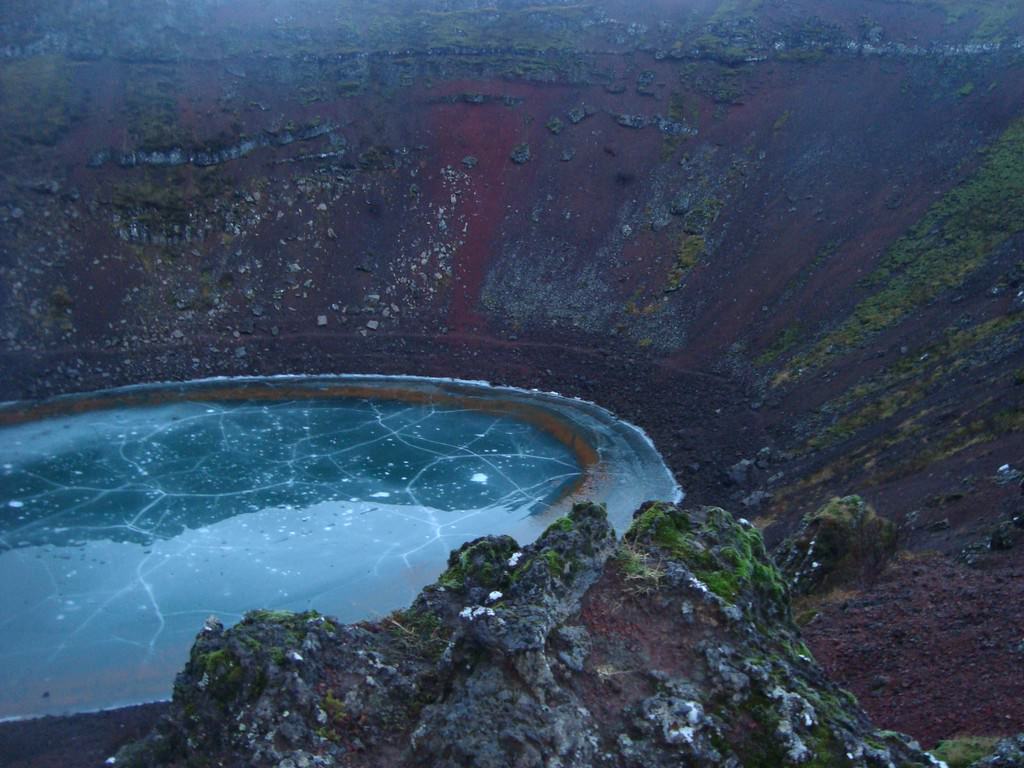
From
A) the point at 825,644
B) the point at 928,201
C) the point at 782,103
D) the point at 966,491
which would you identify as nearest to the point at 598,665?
the point at 825,644

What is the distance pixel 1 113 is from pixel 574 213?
2787 cm

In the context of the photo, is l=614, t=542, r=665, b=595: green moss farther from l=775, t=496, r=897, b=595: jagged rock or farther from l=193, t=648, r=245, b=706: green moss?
l=775, t=496, r=897, b=595: jagged rock

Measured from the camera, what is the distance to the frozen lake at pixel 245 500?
82.9 ft

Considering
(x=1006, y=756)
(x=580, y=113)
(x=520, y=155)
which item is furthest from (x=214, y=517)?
(x=580, y=113)

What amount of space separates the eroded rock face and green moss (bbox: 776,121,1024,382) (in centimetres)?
2767

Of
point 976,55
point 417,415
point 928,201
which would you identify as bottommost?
point 417,415

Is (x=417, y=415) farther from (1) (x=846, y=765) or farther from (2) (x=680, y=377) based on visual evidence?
(1) (x=846, y=765)

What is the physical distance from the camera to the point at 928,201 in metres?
41.3

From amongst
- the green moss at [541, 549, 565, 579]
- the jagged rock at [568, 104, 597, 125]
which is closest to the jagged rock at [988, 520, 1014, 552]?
the green moss at [541, 549, 565, 579]

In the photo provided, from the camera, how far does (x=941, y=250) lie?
125 ft

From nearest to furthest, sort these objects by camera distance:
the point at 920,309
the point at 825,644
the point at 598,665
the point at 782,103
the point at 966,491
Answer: the point at 598,665 < the point at 825,644 < the point at 966,491 < the point at 920,309 < the point at 782,103

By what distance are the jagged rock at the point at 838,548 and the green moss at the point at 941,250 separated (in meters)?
17.6

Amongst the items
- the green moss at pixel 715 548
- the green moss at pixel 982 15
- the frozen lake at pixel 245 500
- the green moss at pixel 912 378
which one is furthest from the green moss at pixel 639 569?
the green moss at pixel 982 15

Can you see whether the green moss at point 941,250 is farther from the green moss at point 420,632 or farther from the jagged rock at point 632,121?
the green moss at point 420,632
